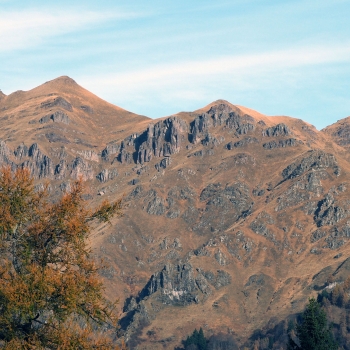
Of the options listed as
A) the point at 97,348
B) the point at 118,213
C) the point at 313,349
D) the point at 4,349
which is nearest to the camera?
the point at 4,349

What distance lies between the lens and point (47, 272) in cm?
2369

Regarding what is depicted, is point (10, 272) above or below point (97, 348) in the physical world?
above

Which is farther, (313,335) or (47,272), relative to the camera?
(313,335)

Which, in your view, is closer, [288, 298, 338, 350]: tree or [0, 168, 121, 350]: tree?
[0, 168, 121, 350]: tree

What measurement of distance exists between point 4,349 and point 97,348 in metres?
3.38

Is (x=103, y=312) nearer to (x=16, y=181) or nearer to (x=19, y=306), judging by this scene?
(x=19, y=306)

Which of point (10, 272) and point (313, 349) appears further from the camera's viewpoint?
point (313, 349)

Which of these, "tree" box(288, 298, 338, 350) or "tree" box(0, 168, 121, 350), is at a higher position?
"tree" box(0, 168, 121, 350)

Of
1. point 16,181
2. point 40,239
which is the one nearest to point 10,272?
point 40,239

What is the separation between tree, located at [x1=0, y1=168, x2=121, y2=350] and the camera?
23469mm

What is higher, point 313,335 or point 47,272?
point 47,272

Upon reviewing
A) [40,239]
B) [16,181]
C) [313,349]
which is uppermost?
[16,181]

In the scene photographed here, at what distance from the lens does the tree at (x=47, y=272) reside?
77.0ft

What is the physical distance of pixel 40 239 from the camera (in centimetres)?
2545
